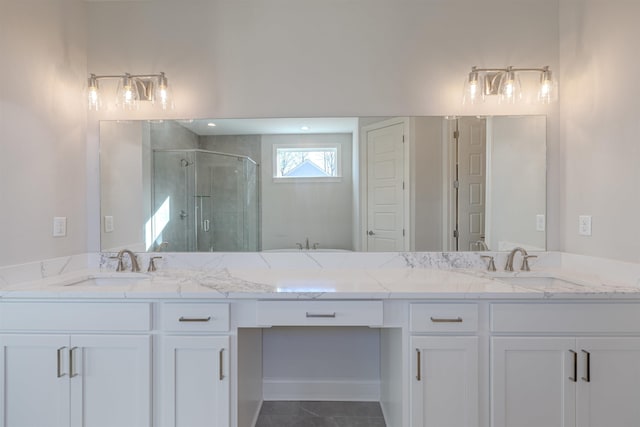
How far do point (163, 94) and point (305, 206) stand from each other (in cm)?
112

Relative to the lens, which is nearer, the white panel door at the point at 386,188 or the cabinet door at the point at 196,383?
the cabinet door at the point at 196,383

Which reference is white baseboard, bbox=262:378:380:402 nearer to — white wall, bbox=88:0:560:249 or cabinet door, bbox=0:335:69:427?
cabinet door, bbox=0:335:69:427

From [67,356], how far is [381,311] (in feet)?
4.71

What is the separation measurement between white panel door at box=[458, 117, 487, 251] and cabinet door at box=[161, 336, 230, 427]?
Answer: 1530 millimetres

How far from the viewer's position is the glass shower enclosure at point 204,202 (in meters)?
2.10

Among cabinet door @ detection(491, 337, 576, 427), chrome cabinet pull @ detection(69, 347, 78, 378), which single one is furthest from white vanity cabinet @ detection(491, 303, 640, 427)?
chrome cabinet pull @ detection(69, 347, 78, 378)

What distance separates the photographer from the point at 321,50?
6.72 feet

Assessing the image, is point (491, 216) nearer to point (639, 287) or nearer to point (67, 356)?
point (639, 287)

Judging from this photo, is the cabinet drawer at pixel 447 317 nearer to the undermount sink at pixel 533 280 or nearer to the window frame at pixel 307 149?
the undermount sink at pixel 533 280

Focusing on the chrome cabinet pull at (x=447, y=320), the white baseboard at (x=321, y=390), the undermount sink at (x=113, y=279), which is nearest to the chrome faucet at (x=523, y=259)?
the chrome cabinet pull at (x=447, y=320)

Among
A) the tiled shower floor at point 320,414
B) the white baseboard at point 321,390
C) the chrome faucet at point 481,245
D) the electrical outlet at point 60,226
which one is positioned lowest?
the tiled shower floor at point 320,414

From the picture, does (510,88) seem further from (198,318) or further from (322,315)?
(198,318)

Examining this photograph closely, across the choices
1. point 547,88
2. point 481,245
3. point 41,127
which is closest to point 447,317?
point 481,245

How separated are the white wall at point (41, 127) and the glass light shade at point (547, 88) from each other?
2.83 metres
